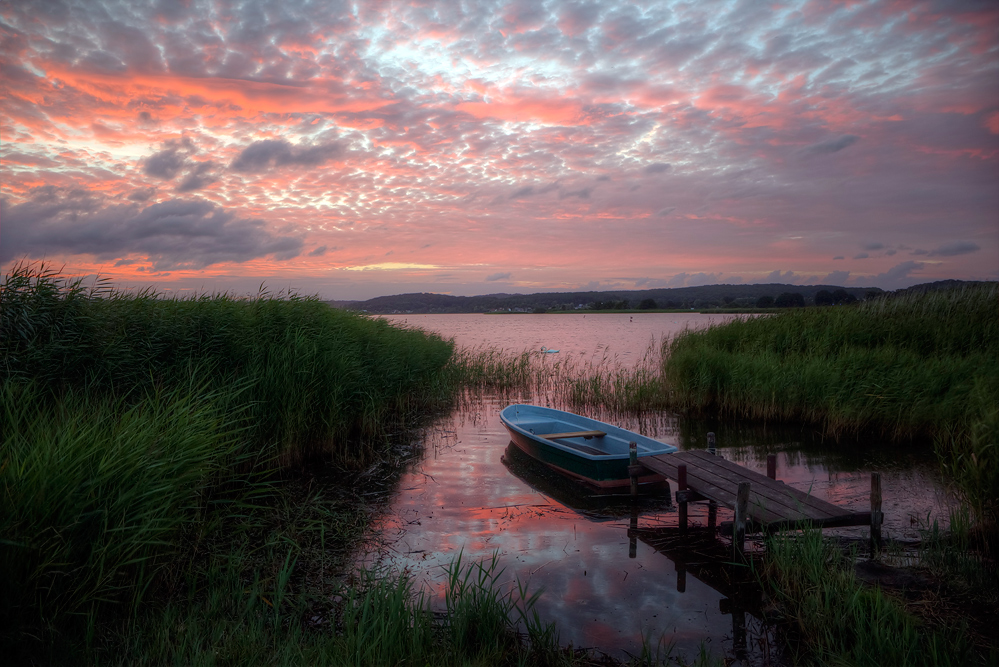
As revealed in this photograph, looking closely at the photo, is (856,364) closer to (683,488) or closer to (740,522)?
(683,488)

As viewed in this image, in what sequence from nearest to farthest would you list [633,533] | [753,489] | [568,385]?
[753,489], [633,533], [568,385]

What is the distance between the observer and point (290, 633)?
3973 mm

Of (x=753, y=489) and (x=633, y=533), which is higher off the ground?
(x=753, y=489)

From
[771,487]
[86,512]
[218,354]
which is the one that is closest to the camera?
→ [86,512]

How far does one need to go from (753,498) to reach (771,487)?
64cm

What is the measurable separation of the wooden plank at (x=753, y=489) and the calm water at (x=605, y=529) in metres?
0.66

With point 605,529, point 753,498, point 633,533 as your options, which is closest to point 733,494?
point 753,498

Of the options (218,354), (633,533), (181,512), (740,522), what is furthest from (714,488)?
(218,354)

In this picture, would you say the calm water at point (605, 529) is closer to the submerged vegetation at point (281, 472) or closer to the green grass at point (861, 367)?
the submerged vegetation at point (281, 472)

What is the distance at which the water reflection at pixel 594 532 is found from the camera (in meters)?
4.95

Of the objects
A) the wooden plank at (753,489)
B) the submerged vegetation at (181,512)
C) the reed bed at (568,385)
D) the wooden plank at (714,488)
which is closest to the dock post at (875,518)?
the wooden plank at (753,489)

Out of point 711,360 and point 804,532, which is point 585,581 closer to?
point 804,532

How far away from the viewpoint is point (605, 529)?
712 centimetres

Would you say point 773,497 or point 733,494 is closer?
point 773,497
